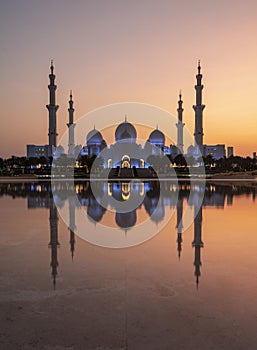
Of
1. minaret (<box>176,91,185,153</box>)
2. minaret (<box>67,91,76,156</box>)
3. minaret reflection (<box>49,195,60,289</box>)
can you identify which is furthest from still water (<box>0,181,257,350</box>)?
minaret (<box>176,91,185,153</box>)

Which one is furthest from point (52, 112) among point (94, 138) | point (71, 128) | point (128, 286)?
point (128, 286)

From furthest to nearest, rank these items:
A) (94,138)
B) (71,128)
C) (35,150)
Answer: (35,150)
(94,138)
(71,128)

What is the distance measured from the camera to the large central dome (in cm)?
6756

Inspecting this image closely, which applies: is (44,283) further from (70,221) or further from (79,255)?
(70,221)

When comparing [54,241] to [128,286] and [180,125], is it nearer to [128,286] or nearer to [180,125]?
[128,286]

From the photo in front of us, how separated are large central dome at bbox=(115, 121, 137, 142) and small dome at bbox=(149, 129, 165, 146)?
4.85 meters

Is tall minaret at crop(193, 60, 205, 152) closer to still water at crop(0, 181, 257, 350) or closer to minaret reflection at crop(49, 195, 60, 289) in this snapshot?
minaret reflection at crop(49, 195, 60, 289)

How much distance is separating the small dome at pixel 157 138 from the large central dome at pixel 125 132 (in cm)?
→ 485

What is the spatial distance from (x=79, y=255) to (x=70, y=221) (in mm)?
2969

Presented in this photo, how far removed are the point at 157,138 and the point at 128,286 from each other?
68652 millimetres

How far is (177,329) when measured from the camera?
2.71m

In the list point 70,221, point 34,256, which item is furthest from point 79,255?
point 70,221

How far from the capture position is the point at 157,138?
71.5m

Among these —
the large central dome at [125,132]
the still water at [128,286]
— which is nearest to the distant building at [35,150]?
the large central dome at [125,132]
